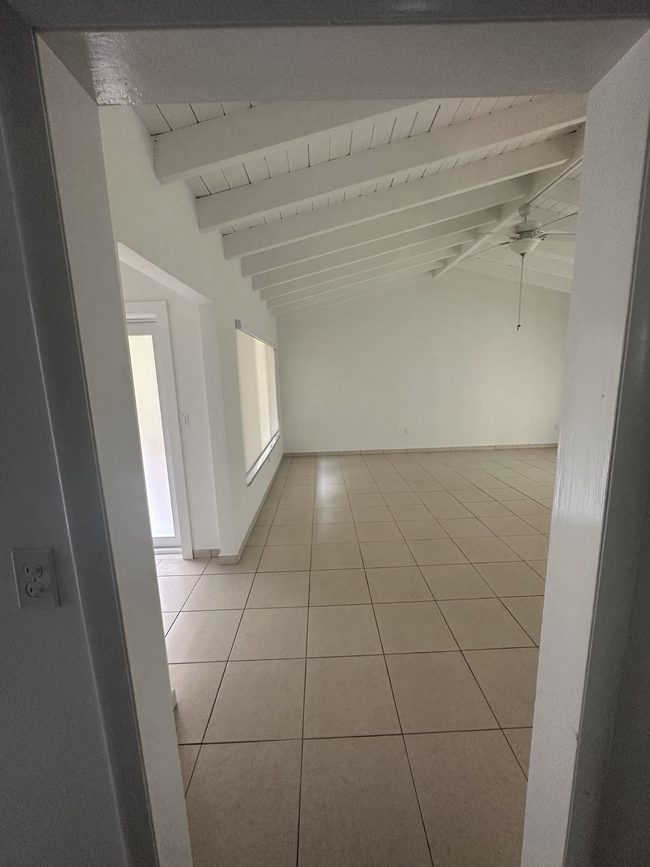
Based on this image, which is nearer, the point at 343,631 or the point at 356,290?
the point at 343,631

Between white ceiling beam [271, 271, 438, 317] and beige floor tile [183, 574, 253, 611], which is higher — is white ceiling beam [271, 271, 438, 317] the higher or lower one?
the higher one

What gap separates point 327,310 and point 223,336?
3.98 meters

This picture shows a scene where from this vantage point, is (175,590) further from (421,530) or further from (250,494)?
(421,530)

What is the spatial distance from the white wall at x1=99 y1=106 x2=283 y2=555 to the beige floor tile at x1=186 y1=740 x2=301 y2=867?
171 cm

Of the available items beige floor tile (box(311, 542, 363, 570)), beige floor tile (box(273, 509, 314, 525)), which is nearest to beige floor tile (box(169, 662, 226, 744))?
beige floor tile (box(311, 542, 363, 570))

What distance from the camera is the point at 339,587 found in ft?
9.27

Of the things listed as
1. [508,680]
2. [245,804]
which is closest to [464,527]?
[508,680]

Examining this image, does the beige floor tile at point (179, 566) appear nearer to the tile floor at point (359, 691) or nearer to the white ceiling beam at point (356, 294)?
the tile floor at point (359, 691)

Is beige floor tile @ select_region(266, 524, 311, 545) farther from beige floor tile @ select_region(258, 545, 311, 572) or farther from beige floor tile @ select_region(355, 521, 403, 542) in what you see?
beige floor tile @ select_region(355, 521, 403, 542)

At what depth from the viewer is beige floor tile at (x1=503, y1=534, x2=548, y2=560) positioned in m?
3.23

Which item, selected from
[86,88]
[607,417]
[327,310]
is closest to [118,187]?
[86,88]

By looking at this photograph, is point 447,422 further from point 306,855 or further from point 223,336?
point 306,855

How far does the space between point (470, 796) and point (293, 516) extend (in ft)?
9.82

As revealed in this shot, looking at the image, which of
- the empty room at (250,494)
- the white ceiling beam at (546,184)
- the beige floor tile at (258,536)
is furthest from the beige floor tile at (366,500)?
the white ceiling beam at (546,184)
